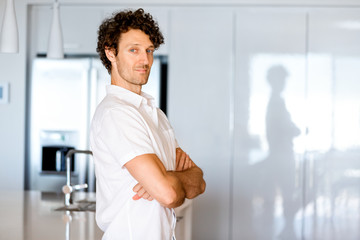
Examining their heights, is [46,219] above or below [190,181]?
below

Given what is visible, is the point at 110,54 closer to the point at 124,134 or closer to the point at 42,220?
the point at 124,134

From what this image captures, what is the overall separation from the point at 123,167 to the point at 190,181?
28 centimetres

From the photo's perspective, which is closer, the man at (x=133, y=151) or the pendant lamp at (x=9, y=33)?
the man at (x=133, y=151)

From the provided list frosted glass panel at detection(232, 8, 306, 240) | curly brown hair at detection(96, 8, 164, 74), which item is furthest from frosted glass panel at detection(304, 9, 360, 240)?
curly brown hair at detection(96, 8, 164, 74)

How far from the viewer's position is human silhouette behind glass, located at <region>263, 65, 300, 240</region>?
13.8ft

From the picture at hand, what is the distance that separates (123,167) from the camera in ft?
4.79

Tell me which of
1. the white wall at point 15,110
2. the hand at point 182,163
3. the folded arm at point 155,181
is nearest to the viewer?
the folded arm at point 155,181

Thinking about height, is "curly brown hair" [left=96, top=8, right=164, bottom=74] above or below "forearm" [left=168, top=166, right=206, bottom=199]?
above

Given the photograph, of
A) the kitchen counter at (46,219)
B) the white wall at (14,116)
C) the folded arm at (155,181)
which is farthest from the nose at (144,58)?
the white wall at (14,116)

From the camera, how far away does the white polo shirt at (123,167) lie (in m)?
1.44

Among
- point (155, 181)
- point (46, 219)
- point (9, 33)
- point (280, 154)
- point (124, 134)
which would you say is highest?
point (9, 33)

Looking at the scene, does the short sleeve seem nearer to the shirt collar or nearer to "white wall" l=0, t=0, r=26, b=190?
the shirt collar

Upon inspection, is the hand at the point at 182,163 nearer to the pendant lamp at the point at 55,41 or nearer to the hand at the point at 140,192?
the hand at the point at 140,192

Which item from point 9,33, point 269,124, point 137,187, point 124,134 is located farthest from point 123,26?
point 269,124
